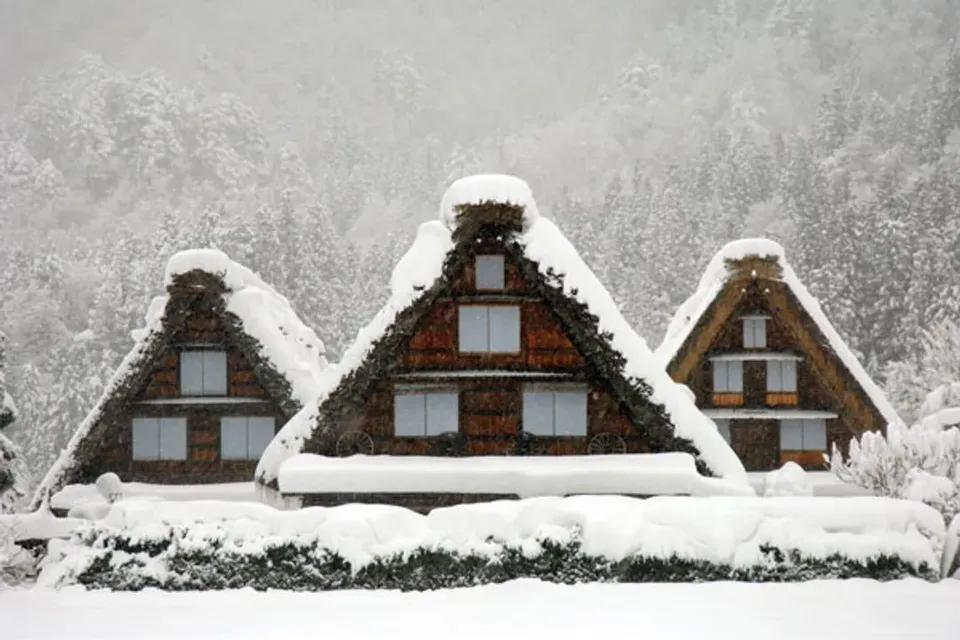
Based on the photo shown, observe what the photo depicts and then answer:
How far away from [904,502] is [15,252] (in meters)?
78.7

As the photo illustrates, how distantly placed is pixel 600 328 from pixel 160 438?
12.6m

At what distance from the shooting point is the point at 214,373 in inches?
1010

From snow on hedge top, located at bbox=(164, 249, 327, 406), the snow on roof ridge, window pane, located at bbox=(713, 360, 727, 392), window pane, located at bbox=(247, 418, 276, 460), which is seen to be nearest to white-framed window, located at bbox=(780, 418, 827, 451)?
window pane, located at bbox=(713, 360, 727, 392)

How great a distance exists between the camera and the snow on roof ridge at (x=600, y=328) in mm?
18969

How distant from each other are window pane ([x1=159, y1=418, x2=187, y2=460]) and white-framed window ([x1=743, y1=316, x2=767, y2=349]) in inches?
596

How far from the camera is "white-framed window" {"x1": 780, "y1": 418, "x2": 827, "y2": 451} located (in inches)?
1114

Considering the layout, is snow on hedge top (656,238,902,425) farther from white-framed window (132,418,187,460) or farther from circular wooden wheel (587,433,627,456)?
white-framed window (132,418,187,460)

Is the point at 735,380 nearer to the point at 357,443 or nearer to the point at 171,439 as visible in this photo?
the point at 357,443

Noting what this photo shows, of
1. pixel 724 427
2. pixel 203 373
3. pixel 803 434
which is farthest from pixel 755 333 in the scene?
pixel 203 373

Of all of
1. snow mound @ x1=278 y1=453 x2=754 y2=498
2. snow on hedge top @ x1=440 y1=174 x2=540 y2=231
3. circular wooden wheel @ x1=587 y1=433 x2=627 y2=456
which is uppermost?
snow on hedge top @ x1=440 y1=174 x2=540 y2=231

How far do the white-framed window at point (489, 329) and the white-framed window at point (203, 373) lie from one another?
843 cm

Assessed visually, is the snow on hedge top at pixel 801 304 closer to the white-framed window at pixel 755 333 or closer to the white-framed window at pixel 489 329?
the white-framed window at pixel 755 333

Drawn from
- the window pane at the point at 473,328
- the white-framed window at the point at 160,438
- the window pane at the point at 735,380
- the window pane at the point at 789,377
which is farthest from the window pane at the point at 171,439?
the window pane at the point at 789,377

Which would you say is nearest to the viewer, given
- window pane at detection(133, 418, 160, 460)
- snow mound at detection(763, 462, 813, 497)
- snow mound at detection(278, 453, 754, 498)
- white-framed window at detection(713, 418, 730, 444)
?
snow mound at detection(278, 453, 754, 498)
